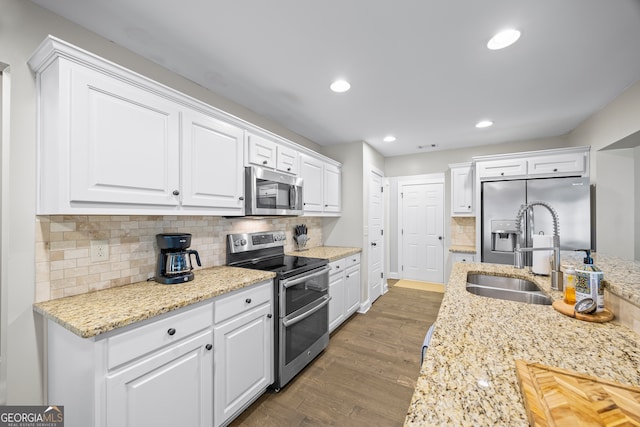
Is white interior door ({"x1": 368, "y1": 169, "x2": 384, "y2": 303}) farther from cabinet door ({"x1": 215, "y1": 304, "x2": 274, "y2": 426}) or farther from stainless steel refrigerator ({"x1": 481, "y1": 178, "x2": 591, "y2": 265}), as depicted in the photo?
cabinet door ({"x1": 215, "y1": 304, "x2": 274, "y2": 426})

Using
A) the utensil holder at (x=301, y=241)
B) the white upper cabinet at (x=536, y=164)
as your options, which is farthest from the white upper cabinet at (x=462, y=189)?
the utensil holder at (x=301, y=241)

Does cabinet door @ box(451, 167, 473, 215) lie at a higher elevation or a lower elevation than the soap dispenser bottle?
higher

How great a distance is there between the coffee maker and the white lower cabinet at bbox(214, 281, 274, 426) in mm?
370

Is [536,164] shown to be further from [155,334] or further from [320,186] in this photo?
[155,334]

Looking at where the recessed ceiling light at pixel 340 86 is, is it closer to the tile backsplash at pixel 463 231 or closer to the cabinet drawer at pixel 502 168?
the cabinet drawer at pixel 502 168

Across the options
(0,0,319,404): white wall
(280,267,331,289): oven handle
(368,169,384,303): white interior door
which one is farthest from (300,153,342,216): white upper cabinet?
(0,0,319,404): white wall

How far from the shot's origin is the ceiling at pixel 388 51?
56.1 inches

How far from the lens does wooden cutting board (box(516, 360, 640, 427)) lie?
0.54 metres

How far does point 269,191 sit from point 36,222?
1500 millimetres

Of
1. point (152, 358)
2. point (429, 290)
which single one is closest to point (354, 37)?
point (152, 358)

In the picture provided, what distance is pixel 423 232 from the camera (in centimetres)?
511

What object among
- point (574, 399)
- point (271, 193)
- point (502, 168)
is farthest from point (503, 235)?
point (574, 399)

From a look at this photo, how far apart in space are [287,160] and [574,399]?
2.56 meters

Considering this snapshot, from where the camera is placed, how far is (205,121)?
75.0 inches
